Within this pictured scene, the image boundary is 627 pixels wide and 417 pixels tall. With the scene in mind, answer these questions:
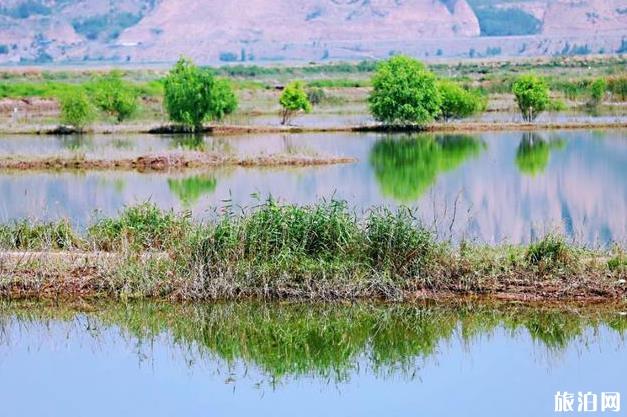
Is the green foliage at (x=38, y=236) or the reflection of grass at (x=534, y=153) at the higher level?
the green foliage at (x=38, y=236)

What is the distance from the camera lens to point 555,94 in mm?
63125

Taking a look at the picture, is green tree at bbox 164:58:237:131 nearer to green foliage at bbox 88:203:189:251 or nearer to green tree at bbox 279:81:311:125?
green tree at bbox 279:81:311:125

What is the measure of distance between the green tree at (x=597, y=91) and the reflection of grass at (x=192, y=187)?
34.0 m

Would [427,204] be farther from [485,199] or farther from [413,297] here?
[413,297]

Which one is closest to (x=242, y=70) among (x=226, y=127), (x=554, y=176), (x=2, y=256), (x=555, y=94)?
(x=555, y=94)

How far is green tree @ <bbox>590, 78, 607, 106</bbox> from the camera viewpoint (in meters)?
58.9

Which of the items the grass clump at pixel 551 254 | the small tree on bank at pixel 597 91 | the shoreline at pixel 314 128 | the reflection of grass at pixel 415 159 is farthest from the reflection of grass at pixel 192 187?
the small tree on bank at pixel 597 91

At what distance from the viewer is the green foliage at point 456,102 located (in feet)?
162

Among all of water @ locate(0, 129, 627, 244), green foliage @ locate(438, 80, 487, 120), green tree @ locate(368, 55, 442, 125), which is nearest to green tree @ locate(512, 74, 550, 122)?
green foliage @ locate(438, 80, 487, 120)

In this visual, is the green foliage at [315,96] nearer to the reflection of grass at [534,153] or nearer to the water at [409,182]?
the water at [409,182]

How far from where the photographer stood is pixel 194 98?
46.5 meters

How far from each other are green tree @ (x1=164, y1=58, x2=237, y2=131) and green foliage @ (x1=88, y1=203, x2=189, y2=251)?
100ft

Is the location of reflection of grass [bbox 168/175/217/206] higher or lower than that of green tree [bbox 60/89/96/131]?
lower

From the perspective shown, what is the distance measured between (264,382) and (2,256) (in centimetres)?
482
